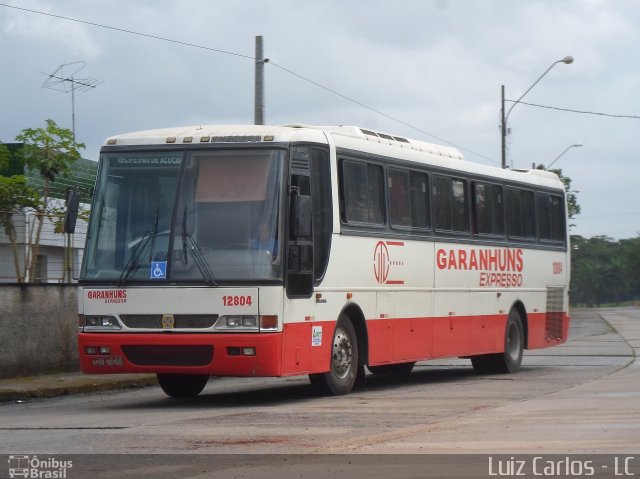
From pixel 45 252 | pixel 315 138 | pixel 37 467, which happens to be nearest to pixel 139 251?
pixel 315 138

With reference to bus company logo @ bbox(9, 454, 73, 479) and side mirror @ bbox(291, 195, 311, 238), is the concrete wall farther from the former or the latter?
bus company logo @ bbox(9, 454, 73, 479)

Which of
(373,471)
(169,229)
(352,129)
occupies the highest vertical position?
(352,129)

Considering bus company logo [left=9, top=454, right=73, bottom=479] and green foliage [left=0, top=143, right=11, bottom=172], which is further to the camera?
green foliage [left=0, top=143, right=11, bottom=172]

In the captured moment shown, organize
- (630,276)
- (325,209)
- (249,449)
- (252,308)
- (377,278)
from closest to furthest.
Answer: (249,449)
(252,308)
(325,209)
(377,278)
(630,276)

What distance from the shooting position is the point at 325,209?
16031mm

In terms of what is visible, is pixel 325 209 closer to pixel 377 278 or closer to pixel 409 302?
pixel 377 278

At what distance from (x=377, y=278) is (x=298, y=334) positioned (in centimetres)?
243

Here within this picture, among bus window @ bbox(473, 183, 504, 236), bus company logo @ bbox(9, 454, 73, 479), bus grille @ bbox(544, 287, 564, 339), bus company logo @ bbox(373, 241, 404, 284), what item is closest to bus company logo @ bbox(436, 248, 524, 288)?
bus window @ bbox(473, 183, 504, 236)

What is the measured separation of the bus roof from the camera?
15.5m

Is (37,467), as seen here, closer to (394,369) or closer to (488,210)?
(394,369)

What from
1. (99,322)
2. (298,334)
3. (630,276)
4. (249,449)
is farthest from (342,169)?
(630,276)

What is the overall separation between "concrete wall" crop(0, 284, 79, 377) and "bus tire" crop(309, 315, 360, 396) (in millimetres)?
5777

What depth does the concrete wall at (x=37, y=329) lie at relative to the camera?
787 inches

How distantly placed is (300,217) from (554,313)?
1024cm
